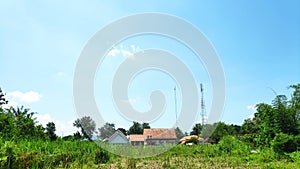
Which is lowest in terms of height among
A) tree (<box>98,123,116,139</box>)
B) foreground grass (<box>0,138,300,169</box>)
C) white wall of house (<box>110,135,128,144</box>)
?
foreground grass (<box>0,138,300,169</box>)

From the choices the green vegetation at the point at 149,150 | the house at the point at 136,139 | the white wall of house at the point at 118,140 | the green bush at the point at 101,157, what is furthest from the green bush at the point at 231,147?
the green bush at the point at 101,157

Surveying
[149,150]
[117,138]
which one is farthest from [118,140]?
[149,150]

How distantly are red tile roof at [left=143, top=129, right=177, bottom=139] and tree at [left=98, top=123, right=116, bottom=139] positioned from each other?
1.97m

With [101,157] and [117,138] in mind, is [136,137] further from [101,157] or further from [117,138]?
[101,157]

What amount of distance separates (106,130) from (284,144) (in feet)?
14.2

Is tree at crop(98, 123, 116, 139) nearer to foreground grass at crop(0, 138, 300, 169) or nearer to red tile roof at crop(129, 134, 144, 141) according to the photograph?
foreground grass at crop(0, 138, 300, 169)

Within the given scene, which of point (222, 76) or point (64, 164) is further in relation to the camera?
point (222, 76)

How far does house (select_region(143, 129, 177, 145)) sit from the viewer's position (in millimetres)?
9156

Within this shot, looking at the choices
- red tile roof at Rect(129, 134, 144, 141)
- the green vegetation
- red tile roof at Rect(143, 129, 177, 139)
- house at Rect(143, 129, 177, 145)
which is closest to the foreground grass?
the green vegetation

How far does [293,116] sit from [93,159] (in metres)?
5.26

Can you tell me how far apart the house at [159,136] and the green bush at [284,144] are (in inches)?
117

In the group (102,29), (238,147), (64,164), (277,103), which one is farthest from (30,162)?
(238,147)

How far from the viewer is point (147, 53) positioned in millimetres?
6543

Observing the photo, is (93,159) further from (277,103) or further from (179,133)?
(277,103)
